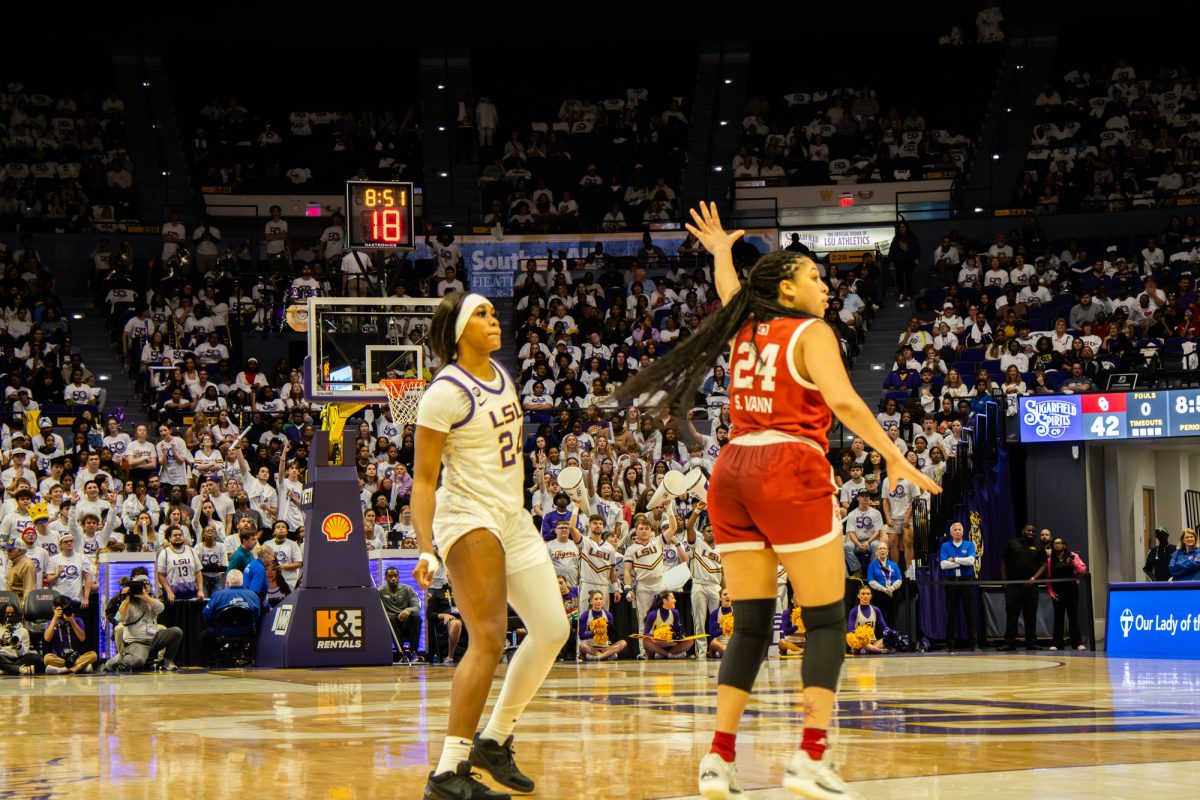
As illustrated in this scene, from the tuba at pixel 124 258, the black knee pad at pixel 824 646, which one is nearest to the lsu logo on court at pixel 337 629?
the black knee pad at pixel 824 646

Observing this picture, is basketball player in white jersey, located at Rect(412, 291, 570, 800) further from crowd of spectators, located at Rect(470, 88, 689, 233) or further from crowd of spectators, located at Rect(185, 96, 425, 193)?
crowd of spectators, located at Rect(185, 96, 425, 193)

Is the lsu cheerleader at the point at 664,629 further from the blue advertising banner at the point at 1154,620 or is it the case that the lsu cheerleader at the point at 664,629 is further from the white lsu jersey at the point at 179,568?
the white lsu jersey at the point at 179,568

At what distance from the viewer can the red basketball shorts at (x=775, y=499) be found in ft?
17.7

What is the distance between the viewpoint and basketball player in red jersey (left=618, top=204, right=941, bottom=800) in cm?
531

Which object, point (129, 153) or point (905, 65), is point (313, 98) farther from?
point (905, 65)

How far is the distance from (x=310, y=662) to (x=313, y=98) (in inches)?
914

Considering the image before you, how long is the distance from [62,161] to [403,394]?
19.9 meters

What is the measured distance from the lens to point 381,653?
17.0 m

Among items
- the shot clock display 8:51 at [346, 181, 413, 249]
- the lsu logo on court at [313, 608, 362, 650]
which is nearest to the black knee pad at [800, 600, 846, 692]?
the shot clock display 8:51 at [346, 181, 413, 249]

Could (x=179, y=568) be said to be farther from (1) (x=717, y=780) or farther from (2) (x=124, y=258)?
(1) (x=717, y=780)

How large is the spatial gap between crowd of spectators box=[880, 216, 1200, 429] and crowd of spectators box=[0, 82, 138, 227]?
16920 millimetres

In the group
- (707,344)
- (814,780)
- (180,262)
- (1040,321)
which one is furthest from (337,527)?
(1040,321)

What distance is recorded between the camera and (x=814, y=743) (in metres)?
5.19

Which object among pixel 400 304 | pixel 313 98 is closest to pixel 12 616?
pixel 400 304
